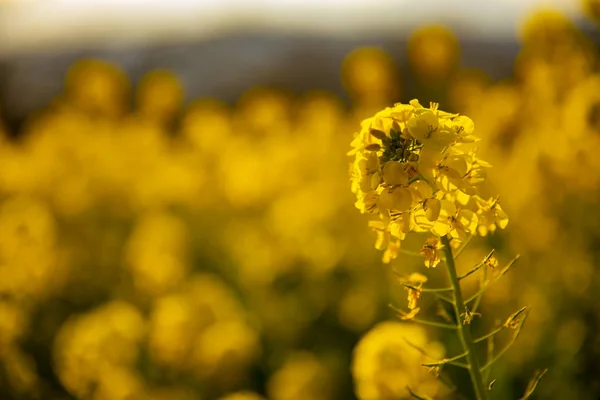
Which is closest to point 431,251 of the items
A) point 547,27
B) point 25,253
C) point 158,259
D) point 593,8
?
point 593,8

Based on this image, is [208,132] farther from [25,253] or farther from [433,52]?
[25,253]

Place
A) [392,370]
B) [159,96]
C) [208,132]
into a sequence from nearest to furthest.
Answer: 1. [392,370]
2. [208,132]
3. [159,96]

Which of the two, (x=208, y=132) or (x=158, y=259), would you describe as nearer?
(x=158, y=259)

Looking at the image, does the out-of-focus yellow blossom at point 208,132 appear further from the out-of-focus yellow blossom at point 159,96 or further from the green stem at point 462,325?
the green stem at point 462,325

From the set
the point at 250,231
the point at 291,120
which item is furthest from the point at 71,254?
the point at 291,120

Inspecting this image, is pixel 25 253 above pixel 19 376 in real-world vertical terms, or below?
above

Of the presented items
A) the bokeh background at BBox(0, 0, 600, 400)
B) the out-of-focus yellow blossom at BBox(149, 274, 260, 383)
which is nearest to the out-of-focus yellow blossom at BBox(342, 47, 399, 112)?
the bokeh background at BBox(0, 0, 600, 400)
